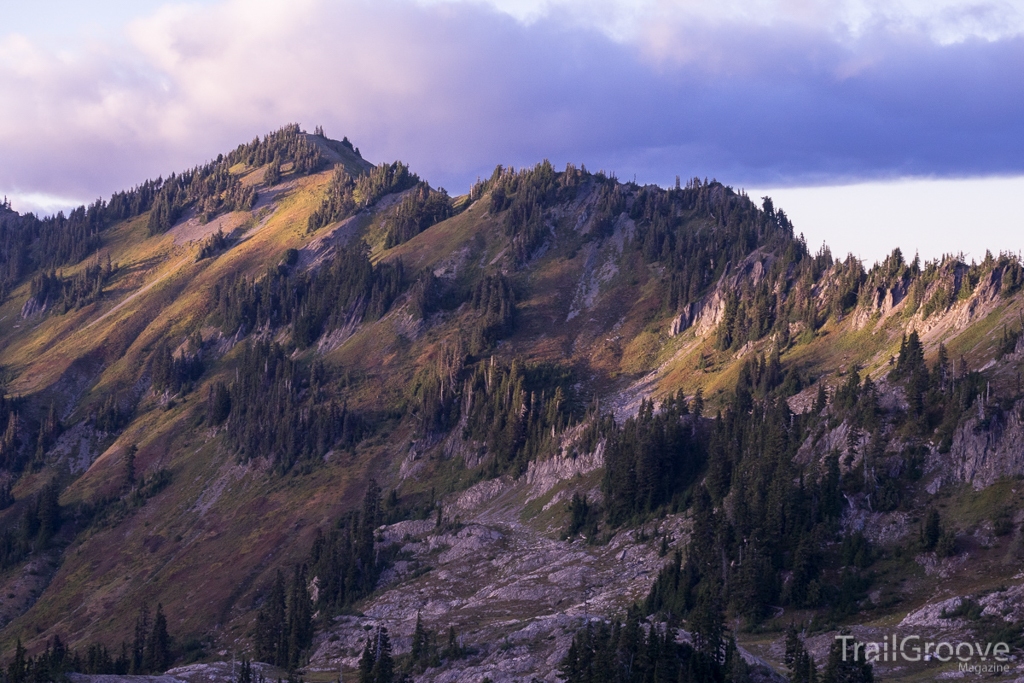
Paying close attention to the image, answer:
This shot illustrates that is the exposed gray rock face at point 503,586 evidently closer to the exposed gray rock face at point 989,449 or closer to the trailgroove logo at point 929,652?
the trailgroove logo at point 929,652

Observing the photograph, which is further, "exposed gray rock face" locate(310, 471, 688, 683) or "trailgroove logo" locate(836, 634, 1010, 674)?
"exposed gray rock face" locate(310, 471, 688, 683)

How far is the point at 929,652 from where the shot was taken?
84625mm

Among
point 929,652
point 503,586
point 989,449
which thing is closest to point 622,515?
point 503,586

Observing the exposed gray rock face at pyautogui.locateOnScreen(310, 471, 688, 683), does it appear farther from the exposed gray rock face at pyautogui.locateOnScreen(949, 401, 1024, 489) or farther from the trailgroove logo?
the exposed gray rock face at pyautogui.locateOnScreen(949, 401, 1024, 489)

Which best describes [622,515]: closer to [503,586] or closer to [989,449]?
[503,586]

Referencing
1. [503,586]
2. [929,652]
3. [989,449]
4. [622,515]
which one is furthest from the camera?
[622,515]

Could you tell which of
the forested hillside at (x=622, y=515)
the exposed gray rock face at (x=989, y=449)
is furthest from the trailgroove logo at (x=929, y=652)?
the exposed gray rock face at (x=989, y=449)

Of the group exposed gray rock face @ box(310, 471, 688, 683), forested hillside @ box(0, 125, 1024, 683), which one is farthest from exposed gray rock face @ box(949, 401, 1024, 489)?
exposed gray rock face @ box(310, 471, 688, 683)

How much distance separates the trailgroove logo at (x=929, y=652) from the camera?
78.0 metres

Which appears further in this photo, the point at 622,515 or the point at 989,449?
the point at 622,515

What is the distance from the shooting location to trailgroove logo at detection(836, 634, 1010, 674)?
78.0m

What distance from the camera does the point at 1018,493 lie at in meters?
104

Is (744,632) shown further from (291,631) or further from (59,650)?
(59,650)

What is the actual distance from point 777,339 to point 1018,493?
6949cm
